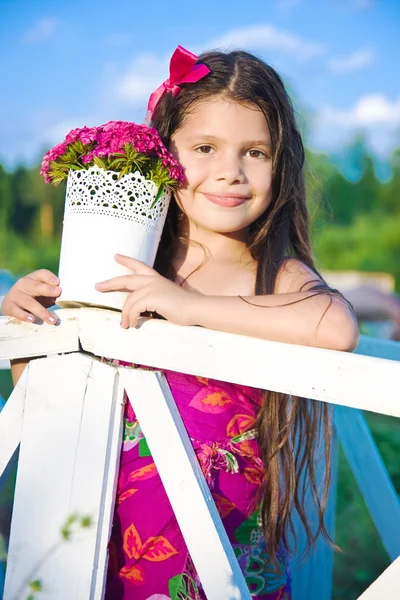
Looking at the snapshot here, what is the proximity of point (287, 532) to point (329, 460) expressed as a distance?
9.4 inches

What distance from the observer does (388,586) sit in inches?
42.3

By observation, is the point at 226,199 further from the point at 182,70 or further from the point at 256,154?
the point at 182,70

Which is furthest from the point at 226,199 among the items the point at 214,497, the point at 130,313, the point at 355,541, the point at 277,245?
the point at 355,541

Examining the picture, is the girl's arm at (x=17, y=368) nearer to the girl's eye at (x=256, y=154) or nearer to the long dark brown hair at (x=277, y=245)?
the long dark brown hair at (x=277, y=245)

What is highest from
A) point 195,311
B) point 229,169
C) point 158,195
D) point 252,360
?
point 229,169

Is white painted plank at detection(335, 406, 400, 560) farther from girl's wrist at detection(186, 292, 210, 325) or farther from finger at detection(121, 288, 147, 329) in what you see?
finger at detection(121, 288, 147, 329)

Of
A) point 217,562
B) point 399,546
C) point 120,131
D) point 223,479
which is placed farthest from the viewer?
point 399,546

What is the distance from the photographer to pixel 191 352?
1.32 metres

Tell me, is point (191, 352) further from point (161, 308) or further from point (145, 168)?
point (145, 168)

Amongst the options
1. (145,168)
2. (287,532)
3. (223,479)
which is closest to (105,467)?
(223,479)

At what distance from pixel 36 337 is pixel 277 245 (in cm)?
94

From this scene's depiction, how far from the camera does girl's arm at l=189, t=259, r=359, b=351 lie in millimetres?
1471

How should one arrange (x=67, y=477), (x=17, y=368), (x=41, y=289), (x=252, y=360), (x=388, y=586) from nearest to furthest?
1. (x=388, y=586)
2. (x=252, y=360)
3. (x=67, y=477)
4. (x=41, y=289)
5. (x=17, y=368)

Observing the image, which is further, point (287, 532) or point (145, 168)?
point (287, 532)
